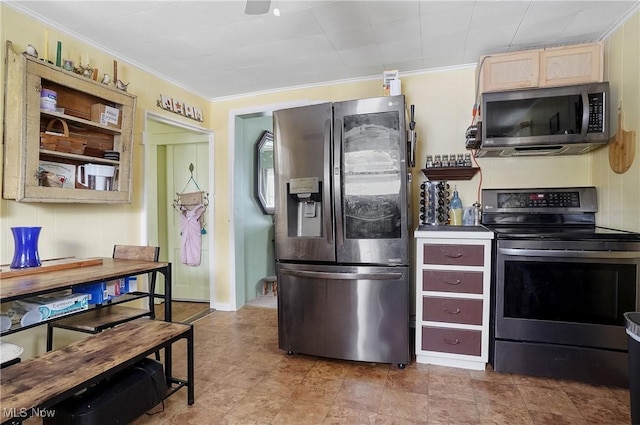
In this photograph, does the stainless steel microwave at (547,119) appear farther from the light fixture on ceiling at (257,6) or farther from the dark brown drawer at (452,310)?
the light fixture on ceiling at (257,6)

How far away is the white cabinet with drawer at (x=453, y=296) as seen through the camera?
2.22 meters

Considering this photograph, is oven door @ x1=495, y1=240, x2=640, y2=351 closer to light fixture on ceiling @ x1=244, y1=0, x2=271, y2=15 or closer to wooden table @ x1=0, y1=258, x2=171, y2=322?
light fixture on ceiling @ x1=244, y1=0, x2=271, y2=15

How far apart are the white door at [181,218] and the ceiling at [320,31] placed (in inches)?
45.9

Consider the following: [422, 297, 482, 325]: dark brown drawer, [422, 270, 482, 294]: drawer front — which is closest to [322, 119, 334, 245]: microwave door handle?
[422, 270, 482, 294]: drawer front

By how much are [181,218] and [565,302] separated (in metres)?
3.83

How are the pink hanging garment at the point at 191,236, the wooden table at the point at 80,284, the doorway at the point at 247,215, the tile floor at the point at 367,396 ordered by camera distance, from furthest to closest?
the pink hanging garment at the point at 191,236
the doorway at the point at 247,215
the tile floor at the point at 367,396
the wooden table at the point at 80,284

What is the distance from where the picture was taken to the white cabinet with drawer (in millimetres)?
2225

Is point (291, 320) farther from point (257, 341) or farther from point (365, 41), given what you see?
point (365, 41)

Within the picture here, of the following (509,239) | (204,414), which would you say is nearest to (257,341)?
(204,414)

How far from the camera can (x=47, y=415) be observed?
131cm

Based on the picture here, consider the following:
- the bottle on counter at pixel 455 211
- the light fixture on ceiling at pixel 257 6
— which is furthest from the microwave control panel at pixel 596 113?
the light fixture on ceiling at pixel 257 6

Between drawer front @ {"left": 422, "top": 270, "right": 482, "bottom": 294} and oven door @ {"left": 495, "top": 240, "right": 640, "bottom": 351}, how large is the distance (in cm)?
14

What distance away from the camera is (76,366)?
1.35 meters

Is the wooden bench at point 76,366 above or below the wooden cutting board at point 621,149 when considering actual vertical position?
below
